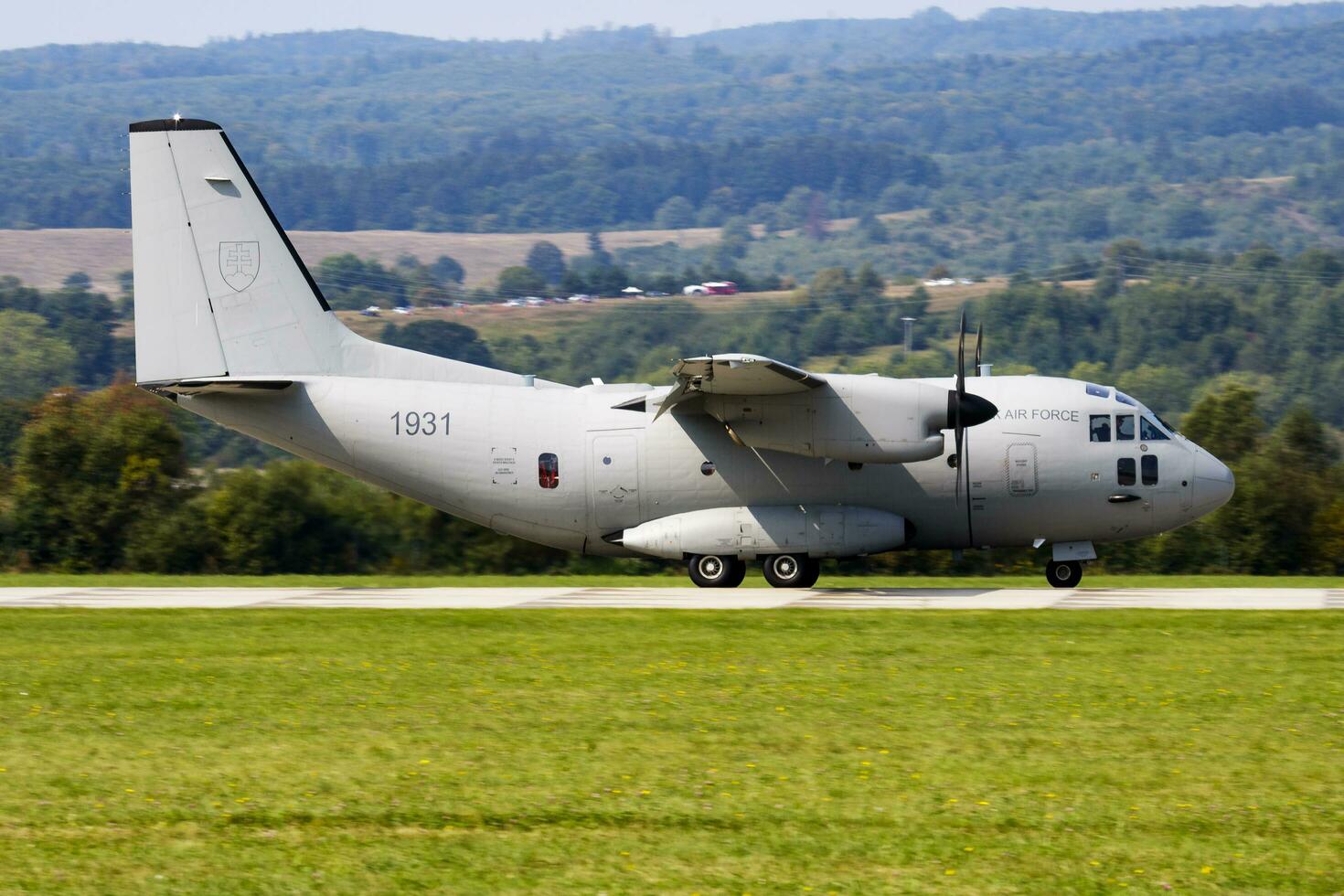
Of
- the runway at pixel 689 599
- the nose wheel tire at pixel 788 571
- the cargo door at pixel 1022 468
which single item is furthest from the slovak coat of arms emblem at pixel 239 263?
the cargo door at pixel 1022 468

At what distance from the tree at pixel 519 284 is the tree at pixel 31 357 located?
63556mm

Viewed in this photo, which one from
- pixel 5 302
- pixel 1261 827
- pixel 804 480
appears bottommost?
pixel 1261 827

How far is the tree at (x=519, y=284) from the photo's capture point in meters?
179

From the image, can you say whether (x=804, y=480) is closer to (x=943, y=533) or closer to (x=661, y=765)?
(x=943, y=533)

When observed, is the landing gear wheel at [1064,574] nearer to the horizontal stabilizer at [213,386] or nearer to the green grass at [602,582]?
the green grass at [602,582]

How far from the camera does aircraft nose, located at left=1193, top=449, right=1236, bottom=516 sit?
28172 mm

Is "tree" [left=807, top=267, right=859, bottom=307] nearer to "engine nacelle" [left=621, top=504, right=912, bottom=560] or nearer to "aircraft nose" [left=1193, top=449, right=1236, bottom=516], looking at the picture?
"aircraft nose" [left=1193, top=449, right=1236, bottom=516]

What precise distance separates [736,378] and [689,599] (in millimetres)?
3684

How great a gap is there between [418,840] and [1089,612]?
47.2ft

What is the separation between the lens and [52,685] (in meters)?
18.0

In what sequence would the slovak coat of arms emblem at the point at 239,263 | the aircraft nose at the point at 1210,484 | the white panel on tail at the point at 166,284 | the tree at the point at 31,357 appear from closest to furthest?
the aircraft nose at the point at 1210,484
the white panel on tail at the point at 166,284
the slovak coat of arms emblem at the point at 239,263
the tree at the point at 31,357

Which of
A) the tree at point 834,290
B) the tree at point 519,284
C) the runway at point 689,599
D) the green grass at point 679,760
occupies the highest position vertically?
the tree at point 519,284

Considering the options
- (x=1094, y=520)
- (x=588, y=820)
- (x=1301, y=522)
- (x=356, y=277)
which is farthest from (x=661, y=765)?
(x=356, y=277)

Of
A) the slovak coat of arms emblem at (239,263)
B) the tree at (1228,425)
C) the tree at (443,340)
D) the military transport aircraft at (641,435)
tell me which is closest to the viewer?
the military transport aircraft at (641,435)
